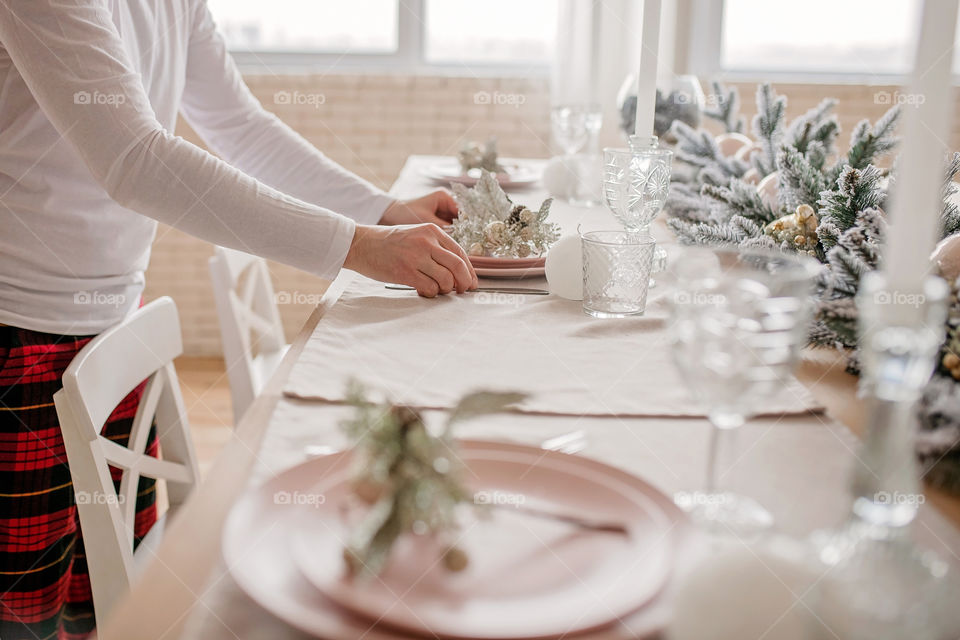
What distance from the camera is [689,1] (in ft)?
11.0

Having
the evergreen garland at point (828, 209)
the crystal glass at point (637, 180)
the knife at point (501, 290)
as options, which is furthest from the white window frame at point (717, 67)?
the knife at point (501, 290)

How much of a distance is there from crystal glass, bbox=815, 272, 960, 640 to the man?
2.33 feet

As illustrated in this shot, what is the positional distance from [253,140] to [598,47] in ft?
6.64

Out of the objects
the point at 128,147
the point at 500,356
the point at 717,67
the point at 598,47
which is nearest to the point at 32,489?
the point at 128,147

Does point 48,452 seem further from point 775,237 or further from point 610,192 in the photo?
point 775,237

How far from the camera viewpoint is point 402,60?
3.60 metres

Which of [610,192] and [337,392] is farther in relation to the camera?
[610,192]

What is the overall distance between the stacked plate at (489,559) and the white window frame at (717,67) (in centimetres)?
314

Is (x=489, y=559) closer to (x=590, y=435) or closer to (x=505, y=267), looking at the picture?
(x=590, y=435)

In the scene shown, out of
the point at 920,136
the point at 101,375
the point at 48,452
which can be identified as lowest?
the point at 48,452

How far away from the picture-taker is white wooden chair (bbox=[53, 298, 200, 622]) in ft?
3.40

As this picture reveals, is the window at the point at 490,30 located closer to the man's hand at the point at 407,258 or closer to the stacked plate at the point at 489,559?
the man's hand at the point at 407,258

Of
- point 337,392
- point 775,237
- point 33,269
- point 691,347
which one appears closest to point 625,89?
point 775,237

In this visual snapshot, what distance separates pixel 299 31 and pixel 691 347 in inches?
134
